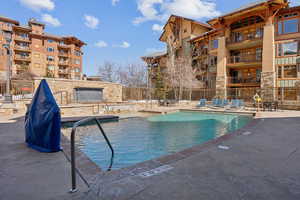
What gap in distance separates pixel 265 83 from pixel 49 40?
139 ft

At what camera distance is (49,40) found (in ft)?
123

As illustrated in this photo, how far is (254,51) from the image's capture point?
2095 centimetres

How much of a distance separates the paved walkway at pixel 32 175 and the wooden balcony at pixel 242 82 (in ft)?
72.8

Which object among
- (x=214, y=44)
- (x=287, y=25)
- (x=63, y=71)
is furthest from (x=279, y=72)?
(x=63, y=71)

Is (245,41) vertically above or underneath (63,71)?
above

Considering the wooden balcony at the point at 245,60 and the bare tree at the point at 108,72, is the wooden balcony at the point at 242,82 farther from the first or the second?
the bare tree at the point at 108,72

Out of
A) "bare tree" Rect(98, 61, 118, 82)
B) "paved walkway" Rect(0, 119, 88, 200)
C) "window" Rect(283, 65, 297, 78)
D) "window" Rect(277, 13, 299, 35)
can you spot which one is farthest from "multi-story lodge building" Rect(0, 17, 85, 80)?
"window" Rect(283, 65, 297, 78)

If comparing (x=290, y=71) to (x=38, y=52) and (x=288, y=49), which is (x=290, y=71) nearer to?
(x=288, y=49)

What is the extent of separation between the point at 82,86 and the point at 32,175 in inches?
539

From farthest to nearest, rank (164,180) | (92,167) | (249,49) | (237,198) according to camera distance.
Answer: (249,49) → (92,167) → (164,180) → (237,198)

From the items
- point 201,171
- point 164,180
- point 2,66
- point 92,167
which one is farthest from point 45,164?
point 2,66

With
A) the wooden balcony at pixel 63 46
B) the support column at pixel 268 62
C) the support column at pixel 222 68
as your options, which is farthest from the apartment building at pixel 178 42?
the wooden balcony at pixel 63 46

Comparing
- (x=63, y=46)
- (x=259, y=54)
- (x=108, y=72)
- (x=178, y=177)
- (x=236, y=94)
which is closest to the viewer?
(x=178, y=177)

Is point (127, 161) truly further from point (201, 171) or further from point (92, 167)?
point (201, 171)
